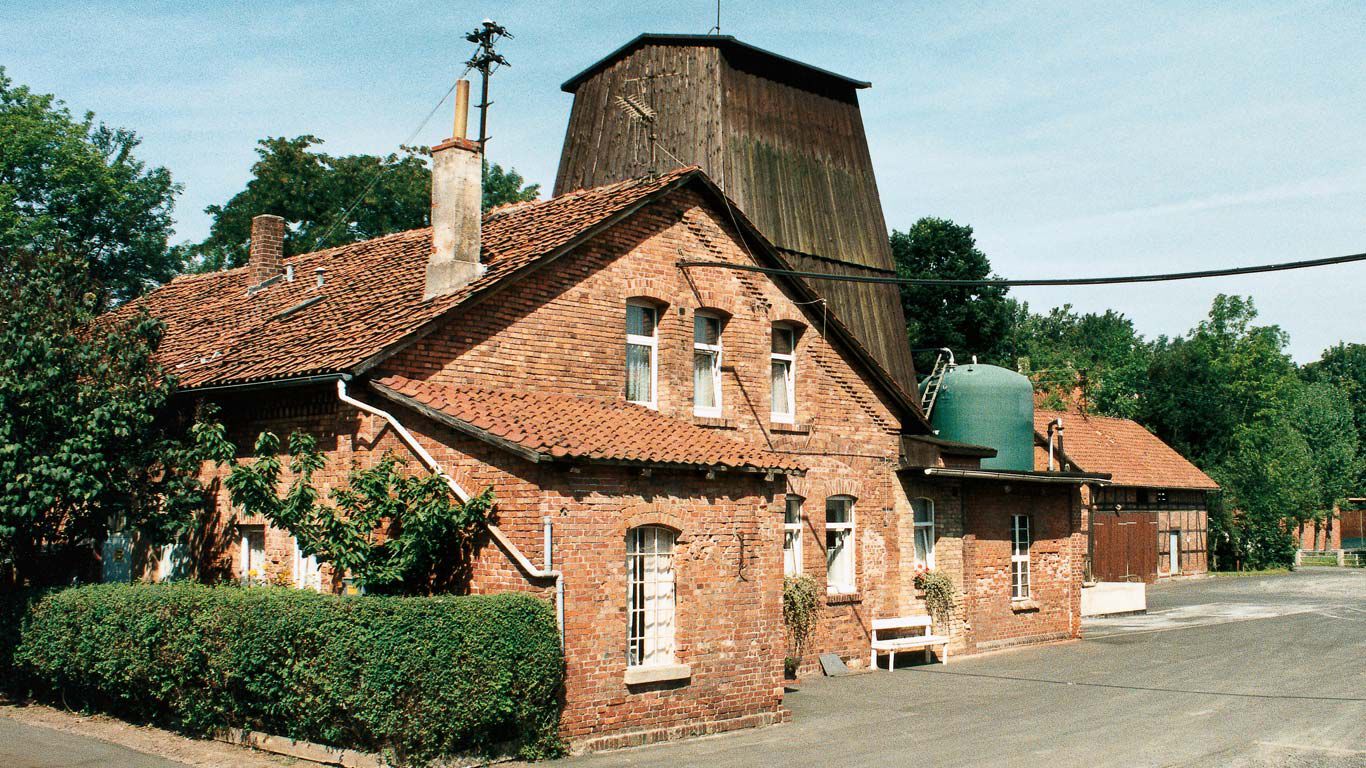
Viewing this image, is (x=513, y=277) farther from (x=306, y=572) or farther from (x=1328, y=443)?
(x=1328, y=443)

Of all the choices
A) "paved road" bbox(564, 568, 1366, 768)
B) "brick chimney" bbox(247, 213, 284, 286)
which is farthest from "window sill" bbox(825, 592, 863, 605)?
"brick chimney" bbox(247, 213, 284, 286)

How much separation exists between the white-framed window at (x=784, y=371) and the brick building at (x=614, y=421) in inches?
1.5

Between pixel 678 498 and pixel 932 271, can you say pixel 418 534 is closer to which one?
pixel 678 498

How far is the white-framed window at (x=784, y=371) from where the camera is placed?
65.7ft

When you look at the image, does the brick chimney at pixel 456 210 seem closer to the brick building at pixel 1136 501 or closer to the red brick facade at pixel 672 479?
the red brick facade at pixel 672 479

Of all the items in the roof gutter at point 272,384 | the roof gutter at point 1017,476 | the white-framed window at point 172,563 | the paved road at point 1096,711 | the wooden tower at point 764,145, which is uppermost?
the wooden tower at point 764,145

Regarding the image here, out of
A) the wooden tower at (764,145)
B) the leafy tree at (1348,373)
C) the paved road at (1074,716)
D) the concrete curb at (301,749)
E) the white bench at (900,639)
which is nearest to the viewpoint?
the concrete curb at (301,749)

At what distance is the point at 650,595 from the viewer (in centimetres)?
1453

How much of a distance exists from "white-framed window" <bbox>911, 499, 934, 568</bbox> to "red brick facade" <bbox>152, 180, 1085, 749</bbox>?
0.55 ft

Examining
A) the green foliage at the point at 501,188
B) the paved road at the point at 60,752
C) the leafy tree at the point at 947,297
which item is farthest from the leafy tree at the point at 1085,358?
the paved road at the point at 60,752

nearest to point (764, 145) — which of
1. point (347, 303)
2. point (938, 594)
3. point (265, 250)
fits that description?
point (938, 594)

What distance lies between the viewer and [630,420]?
1596 cm

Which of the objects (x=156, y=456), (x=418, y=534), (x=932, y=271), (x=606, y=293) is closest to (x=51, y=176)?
(x=156, y=456)

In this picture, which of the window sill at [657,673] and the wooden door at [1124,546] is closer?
the window sill at [657,673]
